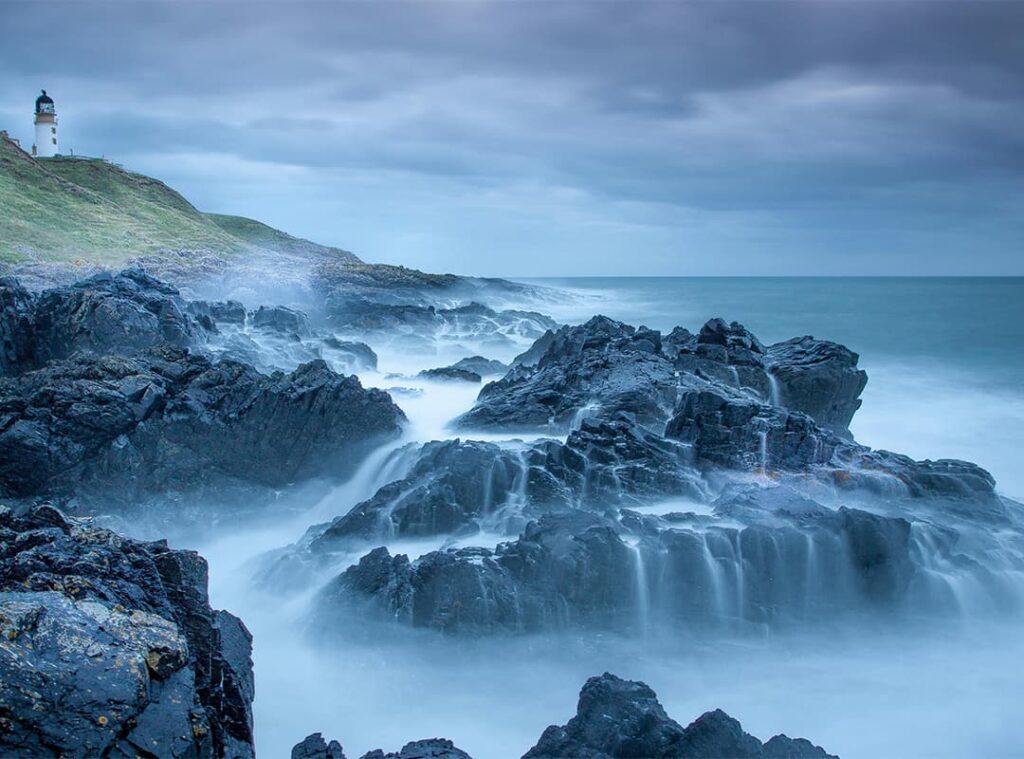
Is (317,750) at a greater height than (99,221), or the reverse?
(99,221)

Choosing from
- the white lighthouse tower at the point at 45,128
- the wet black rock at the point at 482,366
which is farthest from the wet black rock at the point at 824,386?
the white lighthouse tower at the point at 45,128

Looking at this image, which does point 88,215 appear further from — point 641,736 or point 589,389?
point 641,736

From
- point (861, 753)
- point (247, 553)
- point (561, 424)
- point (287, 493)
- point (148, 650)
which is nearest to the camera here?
point (148, 650)

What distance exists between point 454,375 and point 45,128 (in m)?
72.7

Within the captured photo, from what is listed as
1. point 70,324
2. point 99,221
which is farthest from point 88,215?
point 70,324

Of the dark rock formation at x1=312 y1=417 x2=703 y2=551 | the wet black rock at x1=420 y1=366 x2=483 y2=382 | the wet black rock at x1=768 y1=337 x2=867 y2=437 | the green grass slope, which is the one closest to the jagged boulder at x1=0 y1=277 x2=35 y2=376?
Answer: the wet black rock at x1=420 y1=366 x2=483 y2=382

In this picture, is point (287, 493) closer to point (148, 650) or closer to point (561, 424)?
point (561, 424)

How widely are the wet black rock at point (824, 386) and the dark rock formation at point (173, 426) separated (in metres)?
9.46

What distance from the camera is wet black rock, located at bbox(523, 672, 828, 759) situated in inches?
296

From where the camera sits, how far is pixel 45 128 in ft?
267

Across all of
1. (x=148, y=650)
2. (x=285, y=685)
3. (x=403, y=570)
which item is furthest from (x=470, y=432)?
(x=148, y=650)

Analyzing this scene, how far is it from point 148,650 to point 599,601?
795cm

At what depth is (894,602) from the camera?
13141 mm

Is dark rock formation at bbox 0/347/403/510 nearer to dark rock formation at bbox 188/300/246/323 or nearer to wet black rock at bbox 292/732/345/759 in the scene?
wet black rock at bbox 292/732/345/759
